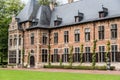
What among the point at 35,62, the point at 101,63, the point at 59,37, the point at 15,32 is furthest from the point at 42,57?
the point at 101,63

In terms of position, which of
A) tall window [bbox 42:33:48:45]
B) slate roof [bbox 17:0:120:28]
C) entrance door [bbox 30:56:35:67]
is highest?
slate roof [bbox 17:0:120:28]

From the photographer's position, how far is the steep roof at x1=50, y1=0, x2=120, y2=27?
33094 mm

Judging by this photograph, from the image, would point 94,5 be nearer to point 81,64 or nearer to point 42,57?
point 81,64

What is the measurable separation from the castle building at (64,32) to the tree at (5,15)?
6.70 m

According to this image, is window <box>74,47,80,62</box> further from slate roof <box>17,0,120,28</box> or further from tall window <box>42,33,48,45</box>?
tall window <box>42,33,48,45</box>

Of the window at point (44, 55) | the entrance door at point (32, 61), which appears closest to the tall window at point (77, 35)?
the window at point (44, 55)

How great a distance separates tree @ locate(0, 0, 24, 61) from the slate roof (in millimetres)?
7253

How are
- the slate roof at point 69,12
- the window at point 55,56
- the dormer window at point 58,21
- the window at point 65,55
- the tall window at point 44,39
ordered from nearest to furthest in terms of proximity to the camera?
the slate roof at point 69,12 < the window at point 65,55 < the window at point 55,56 < the dormer window at point 58,21 < the tall window at point 44,39

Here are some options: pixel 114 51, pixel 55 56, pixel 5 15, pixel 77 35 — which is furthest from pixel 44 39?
pixel 5 15

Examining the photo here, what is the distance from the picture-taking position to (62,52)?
38312 millimetres

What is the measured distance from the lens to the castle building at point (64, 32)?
32500 millimetres

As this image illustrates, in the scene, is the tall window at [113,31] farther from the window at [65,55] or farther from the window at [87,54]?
the window at [65,55]

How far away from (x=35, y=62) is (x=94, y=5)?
38.9ft

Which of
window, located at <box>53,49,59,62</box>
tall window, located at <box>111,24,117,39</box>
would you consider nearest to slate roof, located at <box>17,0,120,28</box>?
tall window, located at <box>111,24,117,39</box>
